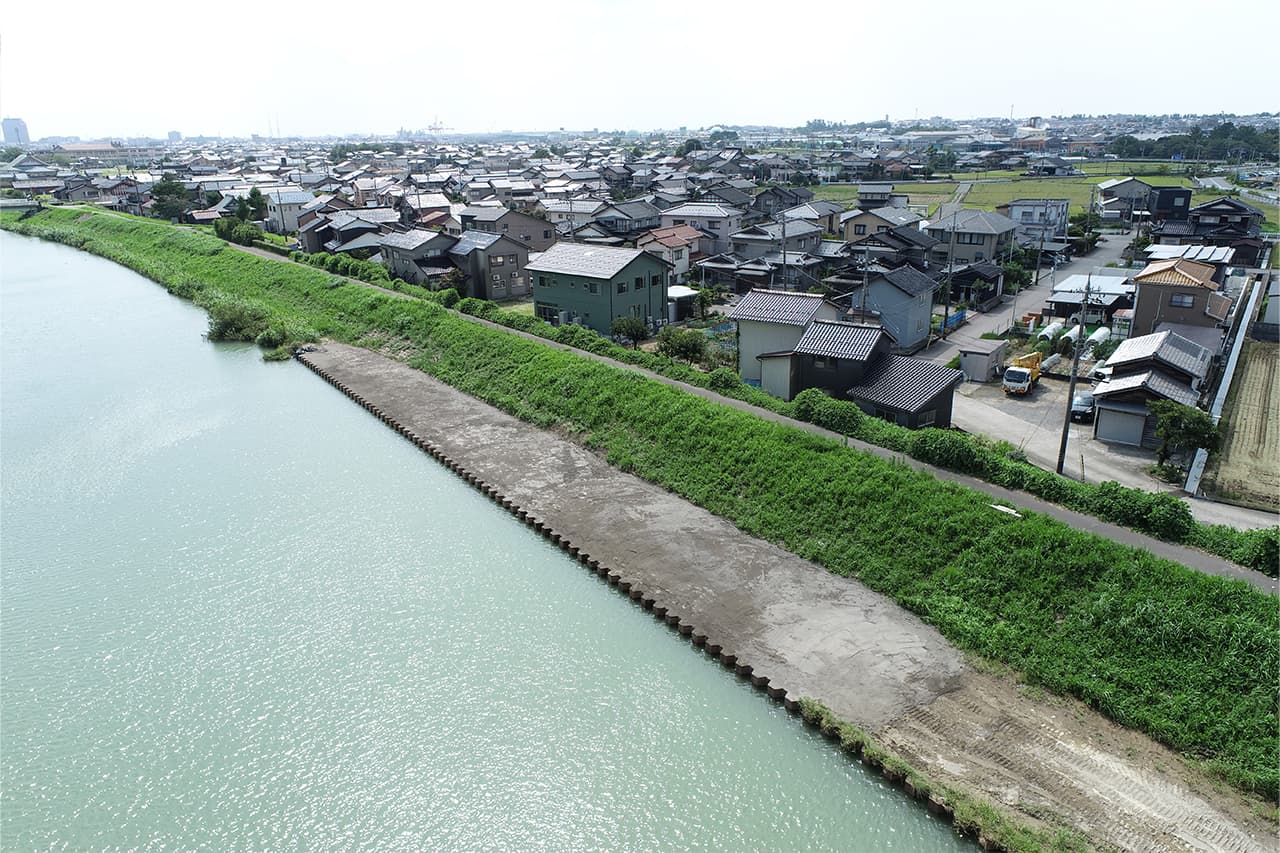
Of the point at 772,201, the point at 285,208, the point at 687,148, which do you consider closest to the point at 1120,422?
the point at 772,201

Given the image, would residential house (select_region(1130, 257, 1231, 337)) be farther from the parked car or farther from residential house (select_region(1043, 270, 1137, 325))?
the parked car

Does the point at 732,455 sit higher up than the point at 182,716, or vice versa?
the point at 732,455

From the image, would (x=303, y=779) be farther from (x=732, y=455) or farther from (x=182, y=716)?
(x=732, y=455)

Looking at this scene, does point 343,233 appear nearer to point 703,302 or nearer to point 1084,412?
point 703,302

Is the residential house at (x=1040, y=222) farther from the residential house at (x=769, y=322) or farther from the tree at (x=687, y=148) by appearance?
the tree at (x=687, y=148)

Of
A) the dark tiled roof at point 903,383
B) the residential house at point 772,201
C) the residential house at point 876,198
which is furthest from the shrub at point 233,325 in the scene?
the residential house at point 876,198

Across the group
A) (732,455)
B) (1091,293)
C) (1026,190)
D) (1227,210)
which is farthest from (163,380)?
(1026,190)
